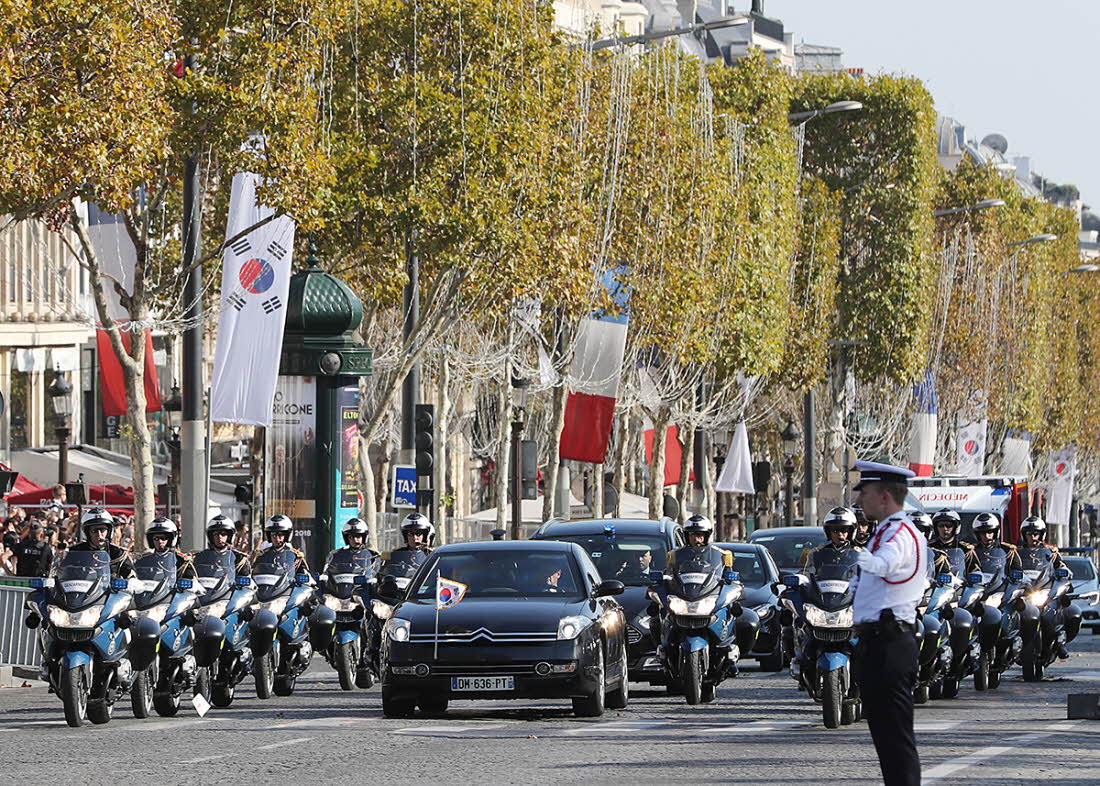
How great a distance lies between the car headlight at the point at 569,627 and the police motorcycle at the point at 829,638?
69.8 inches

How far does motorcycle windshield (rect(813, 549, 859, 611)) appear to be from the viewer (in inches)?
783

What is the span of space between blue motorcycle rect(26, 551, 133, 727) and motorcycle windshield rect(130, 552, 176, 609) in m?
0.18

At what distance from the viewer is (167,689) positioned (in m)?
20.9

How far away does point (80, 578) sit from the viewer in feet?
66.1

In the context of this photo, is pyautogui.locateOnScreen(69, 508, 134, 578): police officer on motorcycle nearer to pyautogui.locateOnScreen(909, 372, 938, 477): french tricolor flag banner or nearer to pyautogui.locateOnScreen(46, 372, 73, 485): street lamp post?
A: pyautogui.locateOnScreen(46, 372, 73, 485): street lamp post

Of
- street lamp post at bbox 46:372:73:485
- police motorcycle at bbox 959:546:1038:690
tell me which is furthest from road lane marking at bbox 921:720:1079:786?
street lamp post at bbox 46:372:73:485

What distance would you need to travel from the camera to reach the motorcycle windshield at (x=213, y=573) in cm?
2189

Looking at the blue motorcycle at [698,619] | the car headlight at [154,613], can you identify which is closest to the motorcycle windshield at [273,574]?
the car headlight at [154,613]

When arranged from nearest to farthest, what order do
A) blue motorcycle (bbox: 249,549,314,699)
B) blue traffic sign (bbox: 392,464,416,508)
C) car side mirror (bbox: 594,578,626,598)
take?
car side mirror (bbox: 594,578,626,598) < blue motorcycle (bbox: 249,549,314,699) < blue traffic sign (bbox: 392,464,416,508)

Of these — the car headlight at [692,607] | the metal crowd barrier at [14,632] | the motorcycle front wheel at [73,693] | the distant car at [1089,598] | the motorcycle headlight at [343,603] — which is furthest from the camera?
the distant car at [1089,598]

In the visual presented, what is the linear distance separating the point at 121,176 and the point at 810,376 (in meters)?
43.8

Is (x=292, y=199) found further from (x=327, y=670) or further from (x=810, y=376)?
(x=810, y=376)

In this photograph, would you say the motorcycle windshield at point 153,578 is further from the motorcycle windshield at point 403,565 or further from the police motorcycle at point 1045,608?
the police motorcycle at point 1045,608

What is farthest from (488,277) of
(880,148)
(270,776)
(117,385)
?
(880,148)
